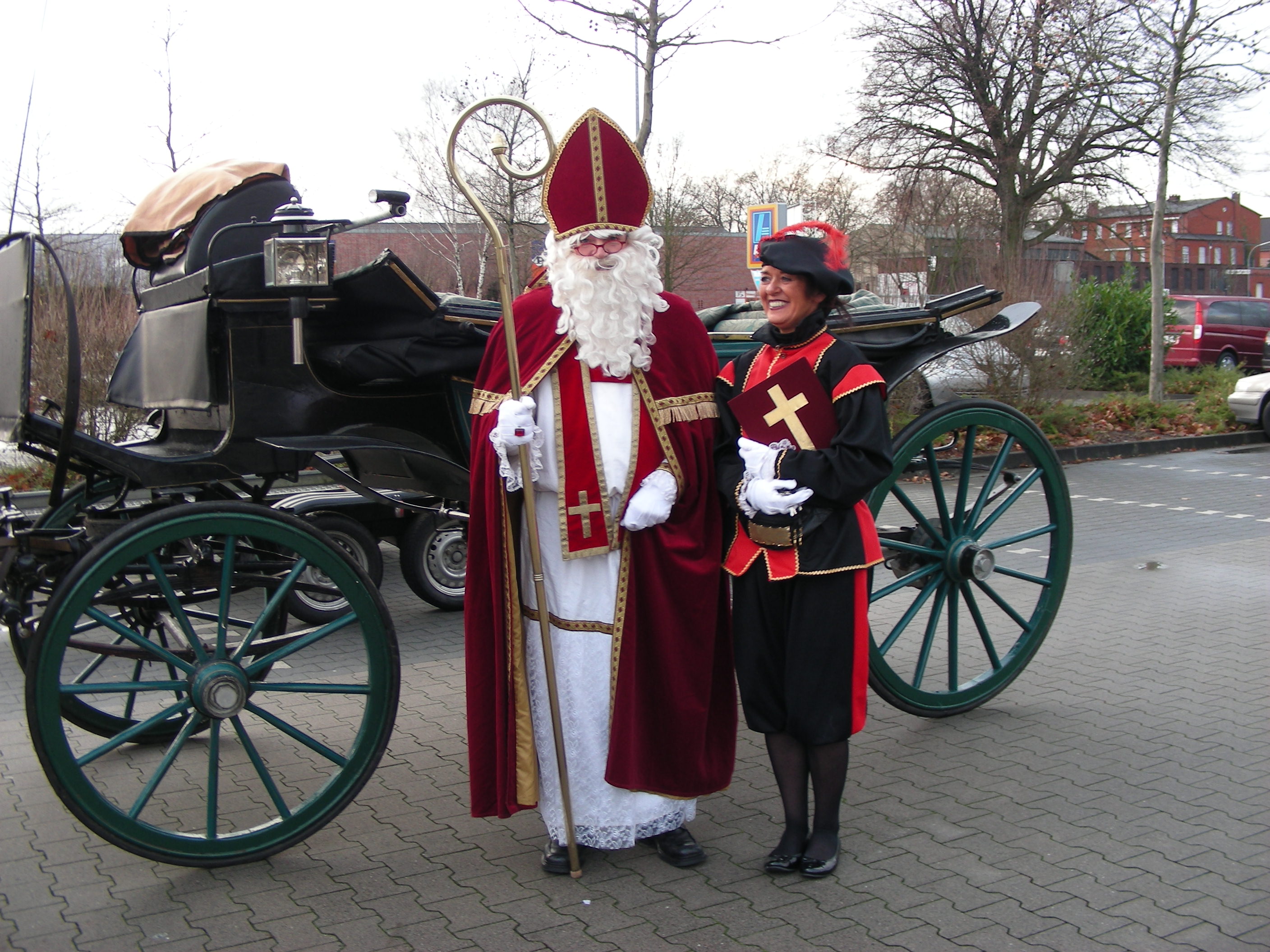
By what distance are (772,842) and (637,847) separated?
1.38 feet

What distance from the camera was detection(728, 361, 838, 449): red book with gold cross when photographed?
3084 millimetres

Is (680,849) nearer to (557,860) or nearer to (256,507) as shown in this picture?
(557,860)

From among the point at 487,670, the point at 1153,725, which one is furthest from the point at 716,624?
the point at 1153,725

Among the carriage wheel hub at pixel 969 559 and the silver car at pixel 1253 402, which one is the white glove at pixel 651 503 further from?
the silver car at pixel 1253 402

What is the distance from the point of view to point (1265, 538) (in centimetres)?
819

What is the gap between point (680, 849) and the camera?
3.25 metres

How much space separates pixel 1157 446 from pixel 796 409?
12.3 m

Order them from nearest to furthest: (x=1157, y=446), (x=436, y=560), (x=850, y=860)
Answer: (x=850, y=860)
(x=436, y=560)
(x=1157, y=446)

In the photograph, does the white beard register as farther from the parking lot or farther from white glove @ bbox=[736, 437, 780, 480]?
the parking lot

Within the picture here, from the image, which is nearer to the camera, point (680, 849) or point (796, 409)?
point (796, 409)

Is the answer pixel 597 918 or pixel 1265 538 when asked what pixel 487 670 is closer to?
pixel 597 918

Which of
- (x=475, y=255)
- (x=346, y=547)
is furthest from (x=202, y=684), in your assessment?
(x=475, y=255)

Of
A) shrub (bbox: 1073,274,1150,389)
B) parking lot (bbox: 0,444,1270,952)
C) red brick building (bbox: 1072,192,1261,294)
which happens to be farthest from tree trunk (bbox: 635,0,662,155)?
red brick building (bbox: 1072,192,1261,294)

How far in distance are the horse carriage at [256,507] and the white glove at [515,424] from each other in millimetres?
593
